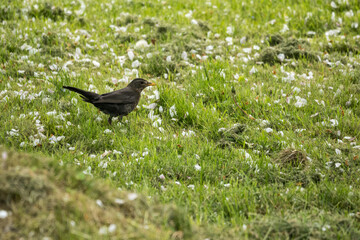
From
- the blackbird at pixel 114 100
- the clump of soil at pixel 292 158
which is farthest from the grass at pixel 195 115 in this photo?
the blackbird at pixel 114 100

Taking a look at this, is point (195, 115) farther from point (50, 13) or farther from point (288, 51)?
point (50, 13)

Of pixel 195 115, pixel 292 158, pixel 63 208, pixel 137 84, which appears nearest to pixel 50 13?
pixel 137 84

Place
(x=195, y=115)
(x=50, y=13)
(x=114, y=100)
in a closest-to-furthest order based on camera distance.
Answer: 1. (x=114, y=100)
2. (x=195, y=115)
3. (x=50, y=13)

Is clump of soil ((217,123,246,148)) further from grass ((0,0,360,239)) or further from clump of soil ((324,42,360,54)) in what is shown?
clump of soil ((324,42,360,54))

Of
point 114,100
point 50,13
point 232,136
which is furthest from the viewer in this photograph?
point 50,13

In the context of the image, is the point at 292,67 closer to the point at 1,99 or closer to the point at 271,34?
the point at 271,34

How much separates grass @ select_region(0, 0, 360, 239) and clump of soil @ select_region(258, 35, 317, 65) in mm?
28

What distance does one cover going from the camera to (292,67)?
7703mm

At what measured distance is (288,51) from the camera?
26.5 ft

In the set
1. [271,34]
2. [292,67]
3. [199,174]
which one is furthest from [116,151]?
[271,34]

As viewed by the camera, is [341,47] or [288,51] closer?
[288,51]

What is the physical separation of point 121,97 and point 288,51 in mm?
3805

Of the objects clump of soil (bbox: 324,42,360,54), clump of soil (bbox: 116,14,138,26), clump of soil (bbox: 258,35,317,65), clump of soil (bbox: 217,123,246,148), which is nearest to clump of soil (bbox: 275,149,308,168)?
clump of soil (bbox: 217,123,246,148)

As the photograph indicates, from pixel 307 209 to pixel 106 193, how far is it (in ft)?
6.52
